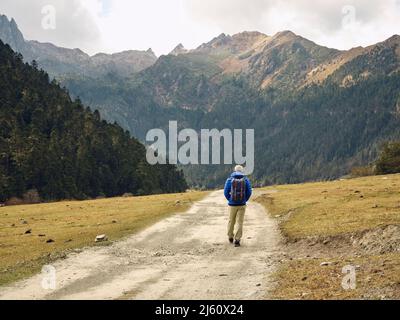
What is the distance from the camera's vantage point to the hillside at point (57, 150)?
12369 centimetres

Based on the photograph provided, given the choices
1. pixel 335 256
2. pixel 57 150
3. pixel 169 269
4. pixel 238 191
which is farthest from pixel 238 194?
pixel 57 150

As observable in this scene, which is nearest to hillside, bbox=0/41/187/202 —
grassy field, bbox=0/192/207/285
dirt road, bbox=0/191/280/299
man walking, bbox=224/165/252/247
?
grassy field, bbox=0/192/207/285

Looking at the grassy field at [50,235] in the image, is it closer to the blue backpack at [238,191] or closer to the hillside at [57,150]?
the blue backpack at [238,191]

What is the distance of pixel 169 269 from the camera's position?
2052 cm

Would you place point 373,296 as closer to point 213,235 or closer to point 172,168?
point 213,235

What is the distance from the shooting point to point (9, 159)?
125 metres

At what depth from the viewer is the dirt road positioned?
1619 centimetres

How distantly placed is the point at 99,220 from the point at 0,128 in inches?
4273

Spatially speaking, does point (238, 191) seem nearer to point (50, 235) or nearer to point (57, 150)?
point (50, 235)

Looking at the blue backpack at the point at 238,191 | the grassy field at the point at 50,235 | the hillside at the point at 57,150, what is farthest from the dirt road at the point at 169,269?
the hillside at the point at 57,150

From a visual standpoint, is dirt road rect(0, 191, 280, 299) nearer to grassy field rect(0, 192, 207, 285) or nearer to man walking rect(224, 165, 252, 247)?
grassy field rect(0, 192, 207, 285)

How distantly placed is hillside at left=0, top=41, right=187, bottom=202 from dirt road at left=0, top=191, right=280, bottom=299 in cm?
9464

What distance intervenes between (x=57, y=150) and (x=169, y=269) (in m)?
123

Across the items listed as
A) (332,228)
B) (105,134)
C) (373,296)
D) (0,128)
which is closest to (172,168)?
(105,134)
